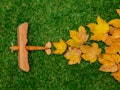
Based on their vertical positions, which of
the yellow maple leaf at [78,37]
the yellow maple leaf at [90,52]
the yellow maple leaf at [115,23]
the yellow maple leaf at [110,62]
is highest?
the yellow maple leaf at [115,23]

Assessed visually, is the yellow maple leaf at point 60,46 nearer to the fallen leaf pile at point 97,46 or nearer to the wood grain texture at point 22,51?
the fallen leaf pile at point 97,46

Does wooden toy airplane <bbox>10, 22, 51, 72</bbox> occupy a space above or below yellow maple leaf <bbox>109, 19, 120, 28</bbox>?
below

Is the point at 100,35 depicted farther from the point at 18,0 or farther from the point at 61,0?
the point at 18,0

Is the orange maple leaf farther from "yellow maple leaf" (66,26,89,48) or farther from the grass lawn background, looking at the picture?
"yellow maple leaf" (66,26,89,48)

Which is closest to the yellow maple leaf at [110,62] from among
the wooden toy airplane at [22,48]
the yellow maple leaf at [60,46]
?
the yellow maple leaf at [60,46]

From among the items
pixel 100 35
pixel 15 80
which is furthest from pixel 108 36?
pixel 15 80

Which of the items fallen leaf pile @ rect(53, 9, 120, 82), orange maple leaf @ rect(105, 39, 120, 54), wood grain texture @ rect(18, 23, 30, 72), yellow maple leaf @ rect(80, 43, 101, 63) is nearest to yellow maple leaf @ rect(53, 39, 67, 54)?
fallen leaf pile @ rect(53, 9, 120, 82)

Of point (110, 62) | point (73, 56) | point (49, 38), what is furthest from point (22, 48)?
point (110, 62)
